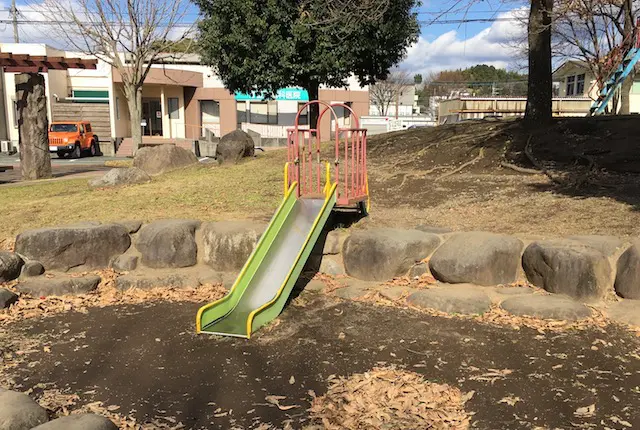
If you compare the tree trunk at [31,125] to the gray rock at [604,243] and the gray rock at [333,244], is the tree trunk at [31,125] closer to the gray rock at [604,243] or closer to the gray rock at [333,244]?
the gray rock at [333,244]

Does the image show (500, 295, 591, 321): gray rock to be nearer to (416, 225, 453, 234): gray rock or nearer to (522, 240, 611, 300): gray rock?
(522, 240, 611, 300): gray rock

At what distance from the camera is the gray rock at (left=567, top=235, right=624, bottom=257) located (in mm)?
4989

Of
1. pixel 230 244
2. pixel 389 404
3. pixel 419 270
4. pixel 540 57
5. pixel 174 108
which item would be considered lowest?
pixel 389 404

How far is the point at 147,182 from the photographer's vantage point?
991 cm

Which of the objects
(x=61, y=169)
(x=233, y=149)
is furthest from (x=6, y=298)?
(x=61, y=169)

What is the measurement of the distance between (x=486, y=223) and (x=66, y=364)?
4550 millimetres

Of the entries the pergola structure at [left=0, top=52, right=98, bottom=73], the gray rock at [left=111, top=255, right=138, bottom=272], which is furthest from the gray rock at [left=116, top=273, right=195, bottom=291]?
the pergola structure at [left=0, top=52, right=98, bottom=73]

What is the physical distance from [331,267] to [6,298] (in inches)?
129

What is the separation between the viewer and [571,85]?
1658 inches

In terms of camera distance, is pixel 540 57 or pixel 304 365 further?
pixel 540 57

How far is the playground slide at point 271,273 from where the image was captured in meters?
4.62

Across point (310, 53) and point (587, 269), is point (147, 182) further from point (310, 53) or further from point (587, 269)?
point (587, 269)

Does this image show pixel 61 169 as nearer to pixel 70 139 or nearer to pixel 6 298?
pixel 70 139

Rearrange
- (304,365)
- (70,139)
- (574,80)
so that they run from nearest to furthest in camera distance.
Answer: (304,365)
(70,139)
(574,80)
